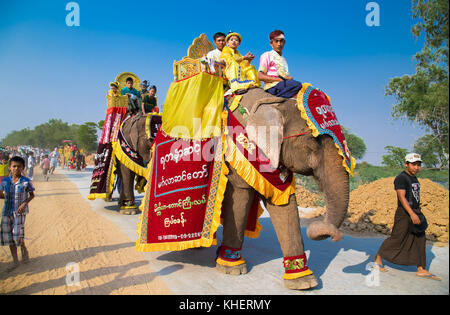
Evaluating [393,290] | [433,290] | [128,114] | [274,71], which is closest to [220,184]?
[274,71]

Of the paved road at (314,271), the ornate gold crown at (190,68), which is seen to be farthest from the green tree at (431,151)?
the ornate gold crown at (190,68)

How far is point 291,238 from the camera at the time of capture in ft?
11.0

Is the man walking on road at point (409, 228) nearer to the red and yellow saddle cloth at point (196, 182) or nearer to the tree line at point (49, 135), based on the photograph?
the red and yellow saddle cloth at point (196, 182)

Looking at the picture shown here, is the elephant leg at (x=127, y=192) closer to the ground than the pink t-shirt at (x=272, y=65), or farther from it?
closer to the ground

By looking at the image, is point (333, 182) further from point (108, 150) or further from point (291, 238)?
point (108, 150)

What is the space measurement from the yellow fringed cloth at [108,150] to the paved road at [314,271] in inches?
157

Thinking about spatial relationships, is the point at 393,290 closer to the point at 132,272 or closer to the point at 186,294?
the point at 186,294

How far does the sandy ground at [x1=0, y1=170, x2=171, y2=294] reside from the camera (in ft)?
11.1

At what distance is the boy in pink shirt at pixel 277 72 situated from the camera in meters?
3.45

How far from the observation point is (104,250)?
4.73 meters

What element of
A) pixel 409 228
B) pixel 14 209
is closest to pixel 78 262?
pixel 14 209

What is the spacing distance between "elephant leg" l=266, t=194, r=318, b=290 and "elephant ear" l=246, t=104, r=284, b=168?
0.60 metres

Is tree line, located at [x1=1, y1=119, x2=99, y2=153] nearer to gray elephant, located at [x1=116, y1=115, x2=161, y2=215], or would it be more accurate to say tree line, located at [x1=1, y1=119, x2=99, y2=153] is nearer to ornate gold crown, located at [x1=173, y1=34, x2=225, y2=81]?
gray elephant, located at [x1=116, y1=115, x2=161, y2=215]
